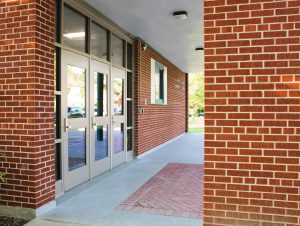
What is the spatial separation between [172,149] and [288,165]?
24.8 feet

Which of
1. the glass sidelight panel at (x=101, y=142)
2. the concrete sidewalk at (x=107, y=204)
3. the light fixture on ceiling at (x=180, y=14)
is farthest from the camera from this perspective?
the glass sidelight panel at (x=101, y=142)

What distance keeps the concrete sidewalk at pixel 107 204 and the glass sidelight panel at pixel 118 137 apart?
0.43 meters

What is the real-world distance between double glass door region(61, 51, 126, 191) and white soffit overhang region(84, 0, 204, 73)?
1.01m

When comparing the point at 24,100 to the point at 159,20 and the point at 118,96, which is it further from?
the point at 159,20

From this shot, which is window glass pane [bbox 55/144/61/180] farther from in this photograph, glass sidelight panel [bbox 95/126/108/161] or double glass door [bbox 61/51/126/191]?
glass sidelight panel [bbox 95/126/108/161]

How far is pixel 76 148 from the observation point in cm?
542

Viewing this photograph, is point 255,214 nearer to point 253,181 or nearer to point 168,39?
point 253,181

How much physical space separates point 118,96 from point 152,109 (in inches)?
97.0

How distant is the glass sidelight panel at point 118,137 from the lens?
7.11m

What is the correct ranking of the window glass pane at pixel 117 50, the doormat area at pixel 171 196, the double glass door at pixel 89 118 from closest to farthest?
1. the doormat area at pixel 171 196
2. the double glass door at pixel 89 118
3. the window glass pane at pixel 117 50

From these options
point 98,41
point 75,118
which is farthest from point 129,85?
point 75,118

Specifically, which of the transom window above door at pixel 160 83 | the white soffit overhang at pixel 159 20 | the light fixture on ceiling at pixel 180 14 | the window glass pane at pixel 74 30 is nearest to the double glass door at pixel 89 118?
the window glass pane at pixel 74 30

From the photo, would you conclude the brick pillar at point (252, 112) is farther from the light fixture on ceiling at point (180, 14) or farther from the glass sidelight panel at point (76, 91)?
the light fixture on ceiling at point (180, 14)

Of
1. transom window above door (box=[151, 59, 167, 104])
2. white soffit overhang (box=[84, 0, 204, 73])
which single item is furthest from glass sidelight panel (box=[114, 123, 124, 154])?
transom window above door (box=[151, 59, 167, 104])
